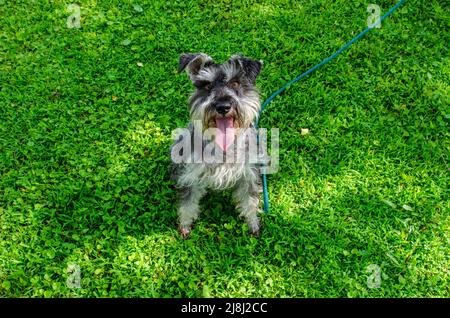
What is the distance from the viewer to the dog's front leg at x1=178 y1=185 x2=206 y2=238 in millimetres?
4160

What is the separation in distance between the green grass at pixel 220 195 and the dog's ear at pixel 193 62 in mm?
1474

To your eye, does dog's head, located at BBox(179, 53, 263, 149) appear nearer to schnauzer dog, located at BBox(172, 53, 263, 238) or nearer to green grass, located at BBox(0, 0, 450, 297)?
schnauzer dog, located at BBox(172, 53, 263, 238)

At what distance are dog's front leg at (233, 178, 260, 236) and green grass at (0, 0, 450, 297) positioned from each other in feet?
0.37

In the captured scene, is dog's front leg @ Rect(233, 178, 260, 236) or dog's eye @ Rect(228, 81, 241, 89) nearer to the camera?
dog's eye @ Rect(228, 81, 241, 89)

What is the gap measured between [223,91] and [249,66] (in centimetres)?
40

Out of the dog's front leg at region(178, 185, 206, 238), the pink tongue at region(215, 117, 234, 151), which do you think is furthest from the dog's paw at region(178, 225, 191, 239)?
the pink tongue at region(215, 117, 234, 151)

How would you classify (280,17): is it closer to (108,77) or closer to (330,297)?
(108,77)

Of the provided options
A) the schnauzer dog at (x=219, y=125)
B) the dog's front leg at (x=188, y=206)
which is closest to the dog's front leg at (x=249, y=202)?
the schnauzer dog at (x=219, y=125)

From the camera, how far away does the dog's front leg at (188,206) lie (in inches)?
164

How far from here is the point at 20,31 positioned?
6.09 meters

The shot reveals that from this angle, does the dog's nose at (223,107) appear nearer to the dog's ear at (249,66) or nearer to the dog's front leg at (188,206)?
the dog's ear at (249,66)

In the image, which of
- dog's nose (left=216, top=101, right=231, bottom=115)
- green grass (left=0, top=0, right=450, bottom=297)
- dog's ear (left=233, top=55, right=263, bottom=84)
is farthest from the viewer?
green grass (left=0, top=0, right=450, bottom=297)

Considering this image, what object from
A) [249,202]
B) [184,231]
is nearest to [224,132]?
[249,202]

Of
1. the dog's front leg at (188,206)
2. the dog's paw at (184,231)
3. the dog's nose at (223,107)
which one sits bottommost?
the dog's paw at (184,231)
